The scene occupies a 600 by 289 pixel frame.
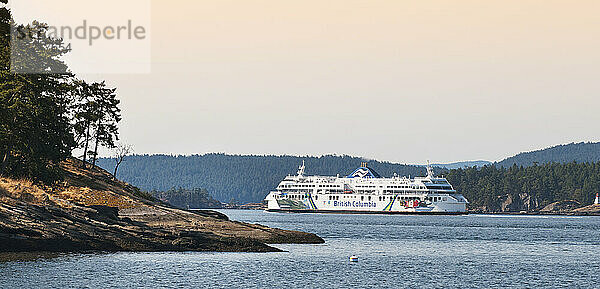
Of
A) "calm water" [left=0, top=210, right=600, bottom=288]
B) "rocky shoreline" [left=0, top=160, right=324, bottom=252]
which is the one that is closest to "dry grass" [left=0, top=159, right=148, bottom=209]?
"rocky shoreline" [left=0, top=160, right=324, bottom=252]

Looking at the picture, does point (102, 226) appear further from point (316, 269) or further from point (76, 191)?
point (316, 269)

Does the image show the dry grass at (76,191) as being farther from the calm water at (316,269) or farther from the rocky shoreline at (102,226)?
the calm water at (316,269)

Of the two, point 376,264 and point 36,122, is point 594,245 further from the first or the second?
point 36,122

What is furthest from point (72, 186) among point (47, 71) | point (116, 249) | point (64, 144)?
point (116, 249)

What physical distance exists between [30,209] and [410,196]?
154696mm

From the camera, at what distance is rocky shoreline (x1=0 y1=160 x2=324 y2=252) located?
47.6 metres

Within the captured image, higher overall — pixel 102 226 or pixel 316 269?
pixel 102 226

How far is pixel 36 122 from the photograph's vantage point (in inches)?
2178

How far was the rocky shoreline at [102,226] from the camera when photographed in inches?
1874

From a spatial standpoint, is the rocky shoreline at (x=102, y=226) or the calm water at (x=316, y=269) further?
the rocky shoreline at (x=102, y=226)

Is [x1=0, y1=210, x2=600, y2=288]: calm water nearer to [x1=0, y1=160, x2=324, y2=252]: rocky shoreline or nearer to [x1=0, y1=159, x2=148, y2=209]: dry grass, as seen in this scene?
[x1=0, y1=160, x2=324, y2=252]: rocky shoreline

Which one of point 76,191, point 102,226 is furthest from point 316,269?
point 76,191

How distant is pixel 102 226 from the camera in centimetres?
5297

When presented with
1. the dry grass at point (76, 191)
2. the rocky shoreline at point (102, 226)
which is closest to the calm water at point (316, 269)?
the rocky shoreline at point (102, 226)
